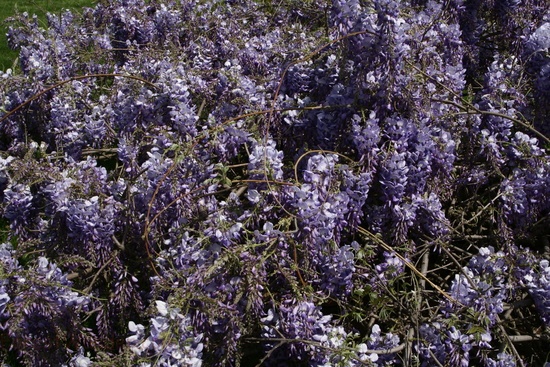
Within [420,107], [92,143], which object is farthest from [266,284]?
[92,143]

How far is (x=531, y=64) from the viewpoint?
343cm

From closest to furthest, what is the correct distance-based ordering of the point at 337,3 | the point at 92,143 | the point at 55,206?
1. the point at 55,206
2. the point at 337,3
3. the point at 92,143

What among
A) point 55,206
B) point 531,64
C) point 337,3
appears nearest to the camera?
point 55,206

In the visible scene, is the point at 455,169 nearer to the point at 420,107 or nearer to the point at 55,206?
the point at 420,107

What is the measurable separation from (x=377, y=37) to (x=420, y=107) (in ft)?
1.31

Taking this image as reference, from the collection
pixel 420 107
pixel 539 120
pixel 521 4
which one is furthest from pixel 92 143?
pixel 521 4

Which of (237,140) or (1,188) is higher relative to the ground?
(237,140)

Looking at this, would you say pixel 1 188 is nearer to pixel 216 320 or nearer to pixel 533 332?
pixel 216 320

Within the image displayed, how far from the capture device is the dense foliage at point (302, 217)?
244 centimetres

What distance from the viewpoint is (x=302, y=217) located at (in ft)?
8.07

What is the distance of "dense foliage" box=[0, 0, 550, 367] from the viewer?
244cm

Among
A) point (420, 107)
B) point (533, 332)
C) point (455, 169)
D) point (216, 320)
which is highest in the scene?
point (420, 107)

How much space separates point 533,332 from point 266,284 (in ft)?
4.10

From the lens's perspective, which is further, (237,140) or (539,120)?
(539,120)
